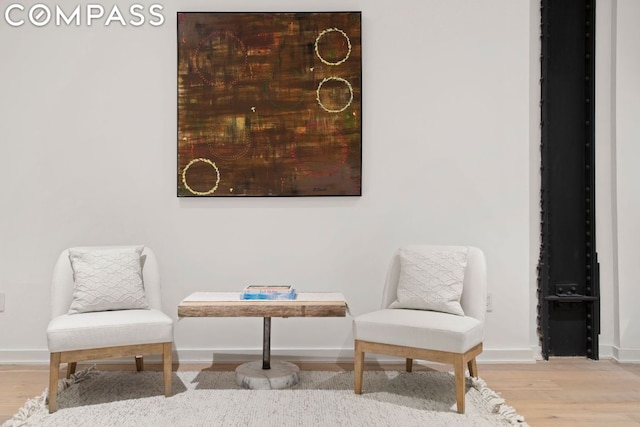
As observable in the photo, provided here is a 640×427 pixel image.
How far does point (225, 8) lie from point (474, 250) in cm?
233

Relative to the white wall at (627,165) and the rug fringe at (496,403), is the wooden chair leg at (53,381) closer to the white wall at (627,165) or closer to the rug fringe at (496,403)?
the rug fringe at (496,403)

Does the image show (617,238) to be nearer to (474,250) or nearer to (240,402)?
(474,250)

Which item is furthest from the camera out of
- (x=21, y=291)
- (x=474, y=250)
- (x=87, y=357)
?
(x=21, y=291)

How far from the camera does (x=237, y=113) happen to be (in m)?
3.66

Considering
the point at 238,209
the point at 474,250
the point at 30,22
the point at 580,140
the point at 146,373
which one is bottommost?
the point at 146,373

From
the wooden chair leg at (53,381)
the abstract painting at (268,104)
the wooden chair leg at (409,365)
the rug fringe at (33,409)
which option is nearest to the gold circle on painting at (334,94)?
the abstract painting at (268,104)

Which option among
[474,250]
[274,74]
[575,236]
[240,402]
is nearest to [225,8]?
[274,74]

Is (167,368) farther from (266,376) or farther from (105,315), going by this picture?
(266,376)

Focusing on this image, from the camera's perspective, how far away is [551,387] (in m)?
3.16

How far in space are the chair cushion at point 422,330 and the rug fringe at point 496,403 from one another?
11.3 inches

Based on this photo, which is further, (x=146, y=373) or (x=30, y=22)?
(x=30, y=22)

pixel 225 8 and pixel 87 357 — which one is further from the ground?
pixel 225 8

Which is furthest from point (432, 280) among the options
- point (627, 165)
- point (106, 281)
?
point (106, 281)

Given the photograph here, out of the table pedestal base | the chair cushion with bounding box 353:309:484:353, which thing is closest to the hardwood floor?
the table pedestal base
